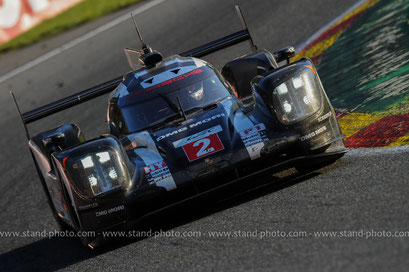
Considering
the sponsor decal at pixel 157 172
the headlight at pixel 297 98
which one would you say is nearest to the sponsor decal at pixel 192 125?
the sponsor decal at pixel 157 172

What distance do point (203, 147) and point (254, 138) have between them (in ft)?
1.34

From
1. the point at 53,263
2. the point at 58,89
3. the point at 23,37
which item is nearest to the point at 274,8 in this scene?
the point at 58,89

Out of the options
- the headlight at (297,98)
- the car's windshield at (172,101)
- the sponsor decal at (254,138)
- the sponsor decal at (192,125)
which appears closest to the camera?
the sponsor decal at (254,138)

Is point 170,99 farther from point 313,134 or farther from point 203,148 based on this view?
point 313,134

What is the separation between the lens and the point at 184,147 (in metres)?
5.89

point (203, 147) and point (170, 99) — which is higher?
point (170, 99)

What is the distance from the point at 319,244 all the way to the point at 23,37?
37.5ft

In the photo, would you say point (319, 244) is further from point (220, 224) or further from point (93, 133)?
point (93, 133)

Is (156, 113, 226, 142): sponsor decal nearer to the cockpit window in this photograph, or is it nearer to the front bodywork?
the front bodywork

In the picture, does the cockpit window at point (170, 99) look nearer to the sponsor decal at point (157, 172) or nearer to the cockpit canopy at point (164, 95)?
the cockpit canopy at point (164, 95)

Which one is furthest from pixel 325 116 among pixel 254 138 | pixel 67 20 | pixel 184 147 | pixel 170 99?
pixel 67 20

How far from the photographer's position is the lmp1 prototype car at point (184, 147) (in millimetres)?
5633

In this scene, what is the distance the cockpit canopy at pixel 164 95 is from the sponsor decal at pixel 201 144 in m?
0.69

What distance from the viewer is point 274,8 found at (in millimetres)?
13320
